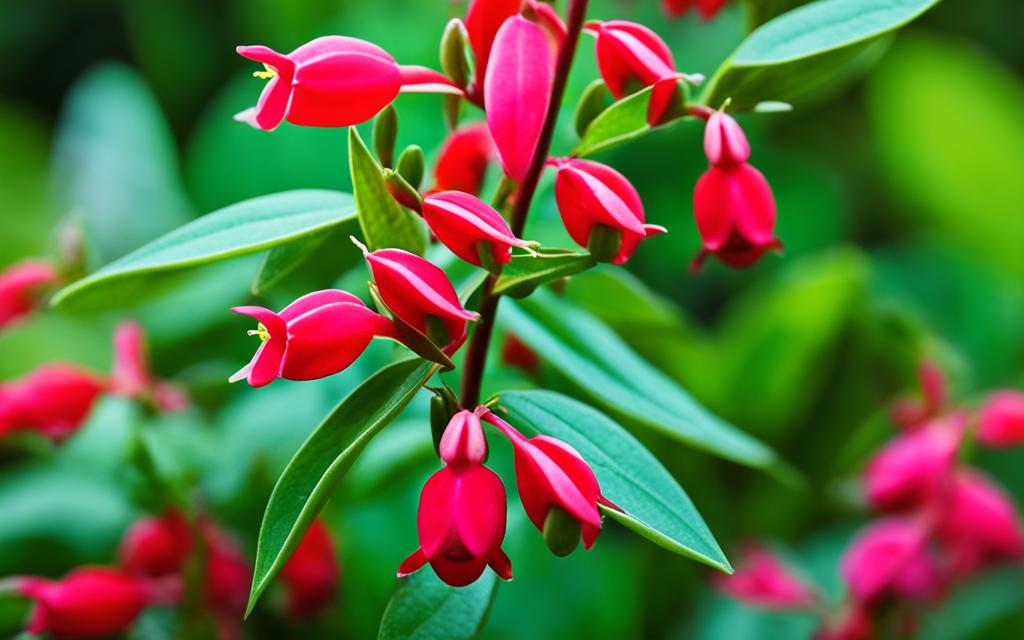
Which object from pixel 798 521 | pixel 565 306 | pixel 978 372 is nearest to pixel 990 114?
pixel 978 372

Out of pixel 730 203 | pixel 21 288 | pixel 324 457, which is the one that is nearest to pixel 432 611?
pixel 324 457

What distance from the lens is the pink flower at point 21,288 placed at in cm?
61

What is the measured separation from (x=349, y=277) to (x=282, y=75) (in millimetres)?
275

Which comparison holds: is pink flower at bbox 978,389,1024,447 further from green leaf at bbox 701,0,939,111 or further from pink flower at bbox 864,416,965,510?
green leaf at bbox 701,0,939,111

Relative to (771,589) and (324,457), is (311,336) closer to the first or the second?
(324,457)

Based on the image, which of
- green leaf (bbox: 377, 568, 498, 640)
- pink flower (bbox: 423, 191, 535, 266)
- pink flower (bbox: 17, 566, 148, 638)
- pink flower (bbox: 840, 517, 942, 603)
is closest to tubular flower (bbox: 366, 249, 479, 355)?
pink flower (bbox: 423, 191, 535, 266)

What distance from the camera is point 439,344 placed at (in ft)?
1.24

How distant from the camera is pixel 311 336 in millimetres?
354

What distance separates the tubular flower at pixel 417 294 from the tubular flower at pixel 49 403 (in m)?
0.33

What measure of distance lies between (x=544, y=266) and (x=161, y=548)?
1.23 feet

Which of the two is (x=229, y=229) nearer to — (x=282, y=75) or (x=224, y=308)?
(x=282, y=75)

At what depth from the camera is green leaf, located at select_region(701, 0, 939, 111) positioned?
0.43 metres

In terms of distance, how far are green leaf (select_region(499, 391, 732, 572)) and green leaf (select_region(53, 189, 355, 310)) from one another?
10 centimetres

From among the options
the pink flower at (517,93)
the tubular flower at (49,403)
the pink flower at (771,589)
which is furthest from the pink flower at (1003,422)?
the tubular flower at (49,403)
